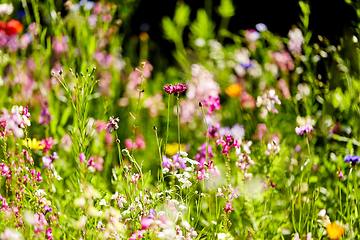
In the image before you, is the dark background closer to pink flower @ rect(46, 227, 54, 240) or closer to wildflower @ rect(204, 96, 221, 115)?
wildflower @ rect(204, 96, 221, 115)

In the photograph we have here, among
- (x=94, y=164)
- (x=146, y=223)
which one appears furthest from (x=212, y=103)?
(x=146, y=223)

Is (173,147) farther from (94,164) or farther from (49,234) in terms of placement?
(49,234)

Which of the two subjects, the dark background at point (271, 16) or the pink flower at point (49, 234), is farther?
the dark background at point (271, 16)

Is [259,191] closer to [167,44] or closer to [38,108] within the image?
[38,108]

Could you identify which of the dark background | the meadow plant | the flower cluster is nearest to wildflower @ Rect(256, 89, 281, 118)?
the meadow plant

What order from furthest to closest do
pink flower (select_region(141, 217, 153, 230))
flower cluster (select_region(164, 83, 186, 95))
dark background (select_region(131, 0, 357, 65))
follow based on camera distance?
1. dark background (select_region(131, 0, 357, 65))
2. flower cluster (select_region(164, 83, 186, 95))
3. pink flower (select_region(141, 217, 153, 230))

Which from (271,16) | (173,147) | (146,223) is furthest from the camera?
(271,16)

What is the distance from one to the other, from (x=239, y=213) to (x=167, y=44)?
351 centimetres

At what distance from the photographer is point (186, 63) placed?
3.47 metres

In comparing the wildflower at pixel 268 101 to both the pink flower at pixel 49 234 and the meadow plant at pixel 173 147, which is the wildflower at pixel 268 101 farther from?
the pink flower at pixel 49 234

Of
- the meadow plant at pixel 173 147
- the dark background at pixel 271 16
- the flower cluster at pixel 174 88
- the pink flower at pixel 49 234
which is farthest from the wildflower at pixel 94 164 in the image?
the dark background at pixel 271 16

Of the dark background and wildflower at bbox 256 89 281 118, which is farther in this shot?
the dark background

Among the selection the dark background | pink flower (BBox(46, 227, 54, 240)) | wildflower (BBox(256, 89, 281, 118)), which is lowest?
the dark background

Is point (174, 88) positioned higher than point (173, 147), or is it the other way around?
point (174, 88)
